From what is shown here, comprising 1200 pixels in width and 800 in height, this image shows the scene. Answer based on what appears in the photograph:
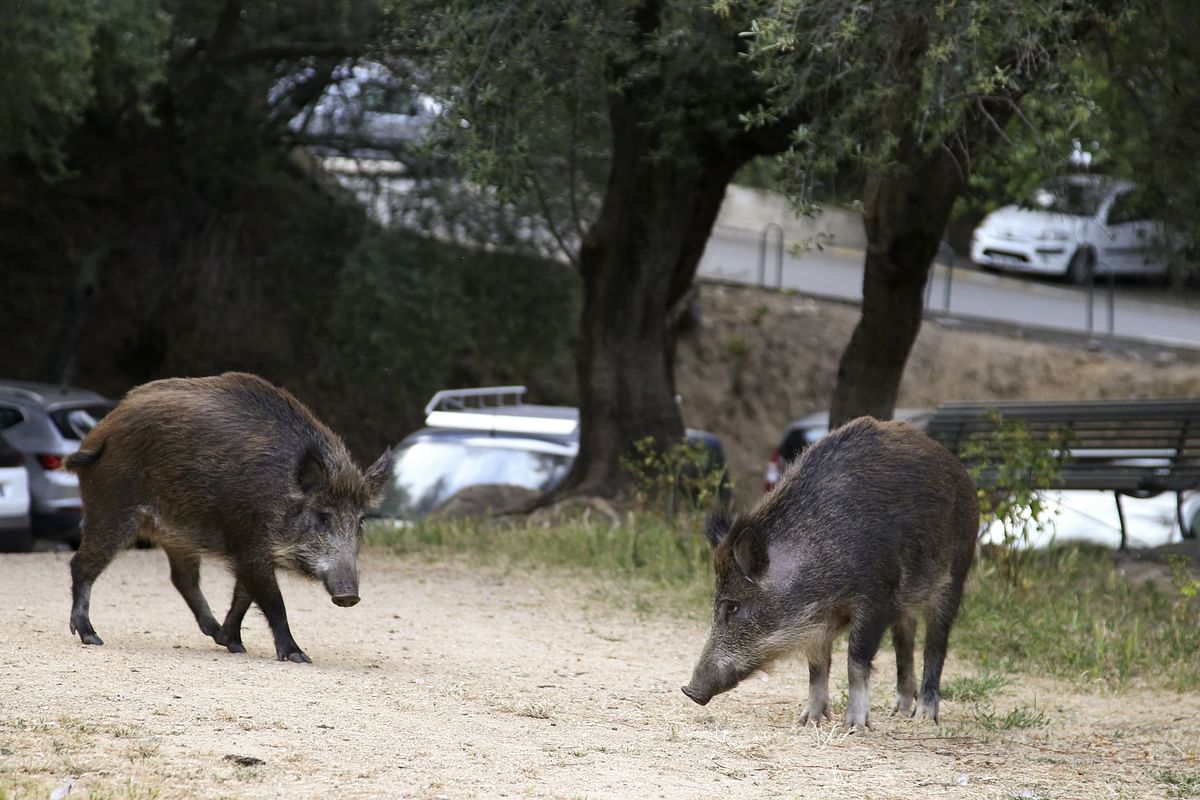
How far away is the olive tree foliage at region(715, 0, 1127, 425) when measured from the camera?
859 cm

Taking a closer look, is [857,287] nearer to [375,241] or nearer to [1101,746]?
[375,241]

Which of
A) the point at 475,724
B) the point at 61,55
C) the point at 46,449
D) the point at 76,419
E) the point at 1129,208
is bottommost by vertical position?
the point at 46,449

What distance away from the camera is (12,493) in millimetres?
13219

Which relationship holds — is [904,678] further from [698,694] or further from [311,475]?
[311,475]

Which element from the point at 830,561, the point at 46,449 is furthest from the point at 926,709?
the point at 46,449

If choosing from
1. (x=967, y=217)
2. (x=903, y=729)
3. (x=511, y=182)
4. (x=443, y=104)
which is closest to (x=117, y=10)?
(x=443, y=104)

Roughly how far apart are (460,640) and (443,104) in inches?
172

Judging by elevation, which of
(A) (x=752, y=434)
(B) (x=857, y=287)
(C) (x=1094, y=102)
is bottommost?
(A) (x=752, y=434)

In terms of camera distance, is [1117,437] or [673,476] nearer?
[673,476]

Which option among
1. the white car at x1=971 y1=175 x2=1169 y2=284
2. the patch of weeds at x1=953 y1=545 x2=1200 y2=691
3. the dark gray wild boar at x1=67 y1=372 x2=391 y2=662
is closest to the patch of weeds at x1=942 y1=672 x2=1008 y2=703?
the patch of weeds at x1=953 y1=545 x2=1200 y2=691

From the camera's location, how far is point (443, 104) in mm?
11773

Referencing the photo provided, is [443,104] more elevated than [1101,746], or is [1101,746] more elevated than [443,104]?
[443,104]

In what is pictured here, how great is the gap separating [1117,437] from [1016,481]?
10.2ft

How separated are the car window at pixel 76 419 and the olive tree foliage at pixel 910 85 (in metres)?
7.32
